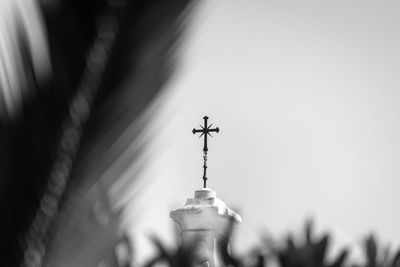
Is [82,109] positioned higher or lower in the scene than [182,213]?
lower

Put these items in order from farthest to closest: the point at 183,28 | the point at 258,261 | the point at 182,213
A: the point at 182,213, the point at 183,28, the point at 258,261

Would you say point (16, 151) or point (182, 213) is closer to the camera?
point (16, 151)

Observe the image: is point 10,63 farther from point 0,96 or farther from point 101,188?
point 101,188

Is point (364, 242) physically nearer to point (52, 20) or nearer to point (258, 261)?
point (258, 261)

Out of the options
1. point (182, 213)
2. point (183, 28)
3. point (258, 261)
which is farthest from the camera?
point (182, 213)

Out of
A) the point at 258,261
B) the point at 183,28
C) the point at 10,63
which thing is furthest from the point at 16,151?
the point at 258,261

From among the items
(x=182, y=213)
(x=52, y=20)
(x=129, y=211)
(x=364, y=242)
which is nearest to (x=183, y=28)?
(x=52, y=20)

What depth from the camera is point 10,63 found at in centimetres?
116

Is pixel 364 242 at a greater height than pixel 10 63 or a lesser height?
lesser

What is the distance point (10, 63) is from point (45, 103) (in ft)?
0.31

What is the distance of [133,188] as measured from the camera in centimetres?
116

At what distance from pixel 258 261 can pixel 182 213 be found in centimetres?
934

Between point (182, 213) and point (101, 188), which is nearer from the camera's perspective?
point (101, 188)

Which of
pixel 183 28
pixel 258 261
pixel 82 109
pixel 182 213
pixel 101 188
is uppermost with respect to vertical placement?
pixel 182 213
